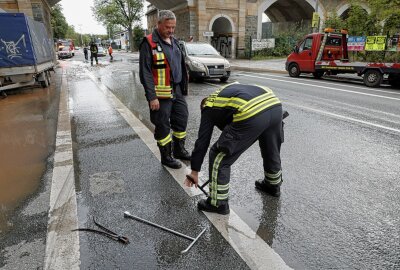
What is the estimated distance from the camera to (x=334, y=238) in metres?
2.60

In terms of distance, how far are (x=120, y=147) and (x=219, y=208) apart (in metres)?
2.48

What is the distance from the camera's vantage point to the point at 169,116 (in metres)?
4.04

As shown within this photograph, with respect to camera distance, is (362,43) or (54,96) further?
(362,43)

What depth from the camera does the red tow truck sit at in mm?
11711

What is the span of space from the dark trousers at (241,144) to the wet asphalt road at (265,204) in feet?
1.21

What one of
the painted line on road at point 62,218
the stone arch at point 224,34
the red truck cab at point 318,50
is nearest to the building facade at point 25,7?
the stone arch at point 224,34

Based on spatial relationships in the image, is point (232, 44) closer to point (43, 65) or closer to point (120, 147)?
point (43, 65)

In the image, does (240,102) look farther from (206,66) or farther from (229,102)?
(206,66)

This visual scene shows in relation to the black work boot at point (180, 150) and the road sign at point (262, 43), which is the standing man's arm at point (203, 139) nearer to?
the black work boot at point (180, 150)

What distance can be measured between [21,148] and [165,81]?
112 inches

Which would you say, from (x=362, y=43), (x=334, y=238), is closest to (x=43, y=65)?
(x=334, y=238)

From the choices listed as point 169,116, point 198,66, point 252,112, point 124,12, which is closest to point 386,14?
point 198,66

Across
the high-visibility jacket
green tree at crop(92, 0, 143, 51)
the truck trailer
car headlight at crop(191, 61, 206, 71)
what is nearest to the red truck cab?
car headlight at crop(191, 61, 206, 71)

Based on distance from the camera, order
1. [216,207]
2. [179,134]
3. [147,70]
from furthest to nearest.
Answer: [179,134], [147,70], [216,207]
